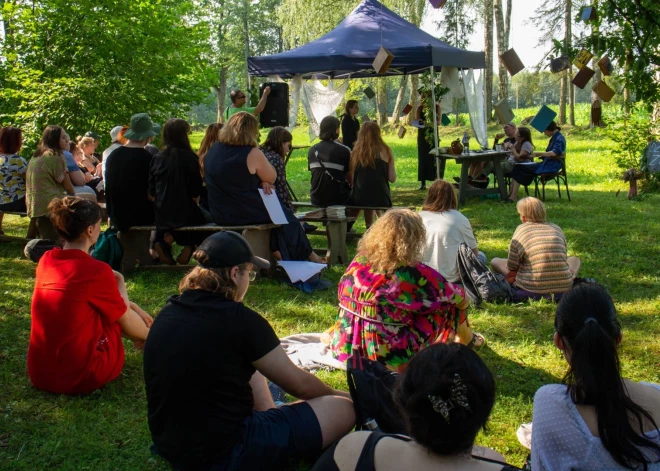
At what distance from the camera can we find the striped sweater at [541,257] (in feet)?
17.2

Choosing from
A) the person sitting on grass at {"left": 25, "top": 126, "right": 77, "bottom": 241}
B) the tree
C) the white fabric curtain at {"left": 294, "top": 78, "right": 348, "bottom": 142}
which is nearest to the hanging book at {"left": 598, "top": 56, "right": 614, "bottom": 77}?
the person sitting on grass at {"left": 25, "top": 126, "right": 77, "bottom": 241}

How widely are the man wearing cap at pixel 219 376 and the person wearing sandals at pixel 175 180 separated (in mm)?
3575

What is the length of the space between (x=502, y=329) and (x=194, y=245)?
10.1 ft

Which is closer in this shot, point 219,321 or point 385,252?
point 219,321

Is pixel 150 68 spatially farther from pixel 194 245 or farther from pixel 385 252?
pixel 385 252

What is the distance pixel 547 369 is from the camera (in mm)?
4266

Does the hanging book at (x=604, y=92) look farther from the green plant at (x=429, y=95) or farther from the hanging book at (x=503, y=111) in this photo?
the green plant at (x=429, y=95)

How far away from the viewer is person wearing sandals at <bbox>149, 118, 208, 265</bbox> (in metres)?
6.29

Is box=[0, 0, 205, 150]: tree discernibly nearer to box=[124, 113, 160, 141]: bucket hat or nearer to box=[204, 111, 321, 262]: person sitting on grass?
box=[124, 113, 160, 141]: bucket hat

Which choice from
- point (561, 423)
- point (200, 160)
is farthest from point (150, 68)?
point (561, 423)

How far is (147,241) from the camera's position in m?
6.76

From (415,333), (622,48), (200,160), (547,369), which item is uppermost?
(622,48)

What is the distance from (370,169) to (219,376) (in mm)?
5320

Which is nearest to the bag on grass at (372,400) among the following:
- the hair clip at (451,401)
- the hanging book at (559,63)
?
the hair clip at (451,401)
